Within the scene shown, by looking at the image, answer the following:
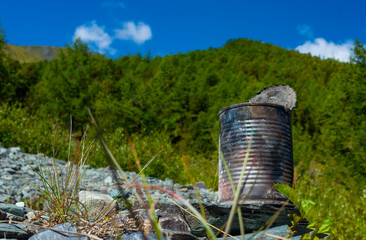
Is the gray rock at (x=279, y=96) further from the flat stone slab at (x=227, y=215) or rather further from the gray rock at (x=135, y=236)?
the gray rock at (x=135, y=236)

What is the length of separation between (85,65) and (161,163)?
1452cm

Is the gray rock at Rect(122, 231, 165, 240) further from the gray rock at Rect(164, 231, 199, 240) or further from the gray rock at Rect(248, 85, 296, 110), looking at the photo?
the gray rock at Rect(248, 85, 296, 110)

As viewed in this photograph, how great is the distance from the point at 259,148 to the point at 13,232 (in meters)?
2.43

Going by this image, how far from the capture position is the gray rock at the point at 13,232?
6.84ft

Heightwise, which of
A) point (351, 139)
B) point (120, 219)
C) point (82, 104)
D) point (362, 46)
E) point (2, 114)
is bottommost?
point (120, 219)

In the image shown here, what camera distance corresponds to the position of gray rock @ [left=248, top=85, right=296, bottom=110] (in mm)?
4074

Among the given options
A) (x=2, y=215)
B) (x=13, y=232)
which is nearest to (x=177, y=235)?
(x=13, y=232)

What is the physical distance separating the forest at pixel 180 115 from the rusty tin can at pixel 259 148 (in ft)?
1.80

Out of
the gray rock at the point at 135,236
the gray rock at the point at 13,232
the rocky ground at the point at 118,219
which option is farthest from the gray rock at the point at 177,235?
the gray rock at the point at 13,232

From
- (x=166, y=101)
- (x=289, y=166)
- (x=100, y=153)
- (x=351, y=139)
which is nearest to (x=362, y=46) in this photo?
(x=351, y=139)

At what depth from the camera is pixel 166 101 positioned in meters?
20.7

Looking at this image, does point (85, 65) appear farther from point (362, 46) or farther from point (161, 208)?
point (161, 208)

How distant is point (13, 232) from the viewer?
210cm

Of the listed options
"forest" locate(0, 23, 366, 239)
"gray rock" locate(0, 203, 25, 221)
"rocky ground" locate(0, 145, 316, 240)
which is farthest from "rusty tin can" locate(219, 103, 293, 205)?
"gray rock" locate(0, 203, 25, 221)
